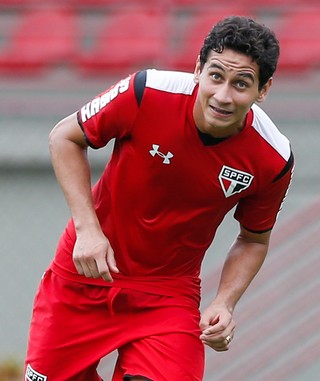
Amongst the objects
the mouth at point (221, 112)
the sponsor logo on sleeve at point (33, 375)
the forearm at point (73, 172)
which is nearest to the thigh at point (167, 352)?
the sponsor logo on sleeve at point (33, 375)

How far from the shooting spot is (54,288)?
4.44 m

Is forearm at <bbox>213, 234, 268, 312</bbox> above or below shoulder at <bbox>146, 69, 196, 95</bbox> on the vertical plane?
below

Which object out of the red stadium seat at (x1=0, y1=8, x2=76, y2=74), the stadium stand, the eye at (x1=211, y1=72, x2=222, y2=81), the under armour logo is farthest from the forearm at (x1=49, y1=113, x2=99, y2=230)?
the red stadium seat at (x1=0, y1=8, x2=76, y2=74)

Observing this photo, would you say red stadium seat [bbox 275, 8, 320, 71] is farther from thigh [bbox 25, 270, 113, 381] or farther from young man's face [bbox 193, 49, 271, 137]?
young man's face [bbox 193, 49, 271, 137]

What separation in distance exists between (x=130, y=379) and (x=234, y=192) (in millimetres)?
798

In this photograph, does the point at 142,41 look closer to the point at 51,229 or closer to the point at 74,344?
the point at 51,229

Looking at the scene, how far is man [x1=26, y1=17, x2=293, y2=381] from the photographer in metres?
3.98

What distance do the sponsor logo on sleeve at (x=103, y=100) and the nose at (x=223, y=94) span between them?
14.5 inches

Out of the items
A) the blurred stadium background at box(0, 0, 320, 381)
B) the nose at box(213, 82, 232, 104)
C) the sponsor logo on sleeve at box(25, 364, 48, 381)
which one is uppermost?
the nose at box(213, 82, 232, 104)

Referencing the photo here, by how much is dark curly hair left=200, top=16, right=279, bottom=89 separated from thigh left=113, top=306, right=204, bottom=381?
3.14ft

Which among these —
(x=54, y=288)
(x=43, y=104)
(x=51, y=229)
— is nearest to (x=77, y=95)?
(x=43, y=104)

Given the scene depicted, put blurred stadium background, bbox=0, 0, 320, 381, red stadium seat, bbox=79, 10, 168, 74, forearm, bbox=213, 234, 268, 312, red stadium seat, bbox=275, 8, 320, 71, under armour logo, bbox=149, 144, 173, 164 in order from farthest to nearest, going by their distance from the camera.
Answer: red stadium seat, bbox=275, 8, 320, 71
red stadium seat, bbox=79, 10, 168, 74
blurred stadium background, bbox=0, 0, 320, 381
forearm, bbox=213, 234, 268, 312
under armour logo, bbox=149, 144, 173, 164

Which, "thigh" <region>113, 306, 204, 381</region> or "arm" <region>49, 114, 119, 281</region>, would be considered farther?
"thigh" <region>113, 306, 204, 381</region>

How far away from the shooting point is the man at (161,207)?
157 inches
